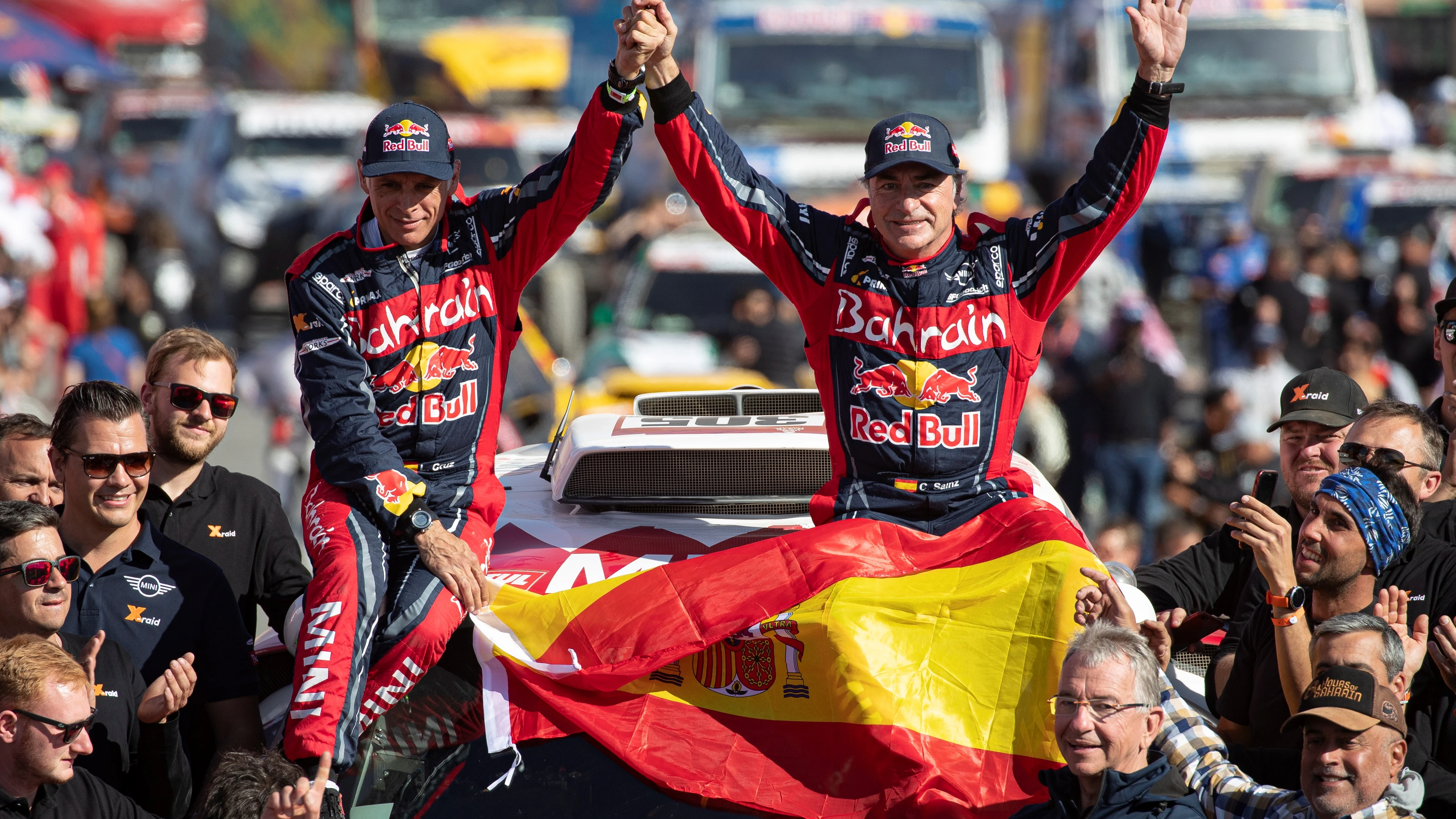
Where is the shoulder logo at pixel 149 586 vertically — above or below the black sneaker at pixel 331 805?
above

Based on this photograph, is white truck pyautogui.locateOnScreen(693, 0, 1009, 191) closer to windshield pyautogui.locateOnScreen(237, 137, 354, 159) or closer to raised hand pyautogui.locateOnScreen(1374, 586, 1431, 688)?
windshield pyautogui.locateOnScreen(237, 137, 354, 159)

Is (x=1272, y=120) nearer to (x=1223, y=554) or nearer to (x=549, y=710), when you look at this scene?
(x=1223, y=554)

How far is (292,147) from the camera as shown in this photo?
19.2 metres

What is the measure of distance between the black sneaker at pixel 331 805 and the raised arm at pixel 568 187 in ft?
4.95

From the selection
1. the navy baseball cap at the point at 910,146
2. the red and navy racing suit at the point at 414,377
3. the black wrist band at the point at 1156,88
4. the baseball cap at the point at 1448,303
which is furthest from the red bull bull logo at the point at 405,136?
the baseball cap at the point at 1448,303

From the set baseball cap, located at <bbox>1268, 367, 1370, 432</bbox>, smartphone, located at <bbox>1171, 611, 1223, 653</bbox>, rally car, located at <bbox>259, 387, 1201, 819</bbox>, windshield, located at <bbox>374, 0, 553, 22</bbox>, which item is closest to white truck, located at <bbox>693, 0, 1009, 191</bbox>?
windshield, located at <bbox>374, 0, 553, 22</bbox>

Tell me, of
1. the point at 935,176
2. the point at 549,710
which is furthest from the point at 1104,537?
the point at 549,710

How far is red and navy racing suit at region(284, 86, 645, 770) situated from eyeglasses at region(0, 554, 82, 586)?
58 centimetres

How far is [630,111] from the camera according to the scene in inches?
175

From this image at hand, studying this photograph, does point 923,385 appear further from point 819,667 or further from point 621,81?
point 621,81

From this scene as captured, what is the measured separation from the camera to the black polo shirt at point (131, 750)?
4.07 m

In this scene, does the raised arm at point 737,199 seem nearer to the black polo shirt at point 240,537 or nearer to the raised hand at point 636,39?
the raised hand at point 636,39

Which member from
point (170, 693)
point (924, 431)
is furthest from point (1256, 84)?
point (170, 693)

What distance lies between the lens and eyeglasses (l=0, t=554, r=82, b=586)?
4.05 meters
